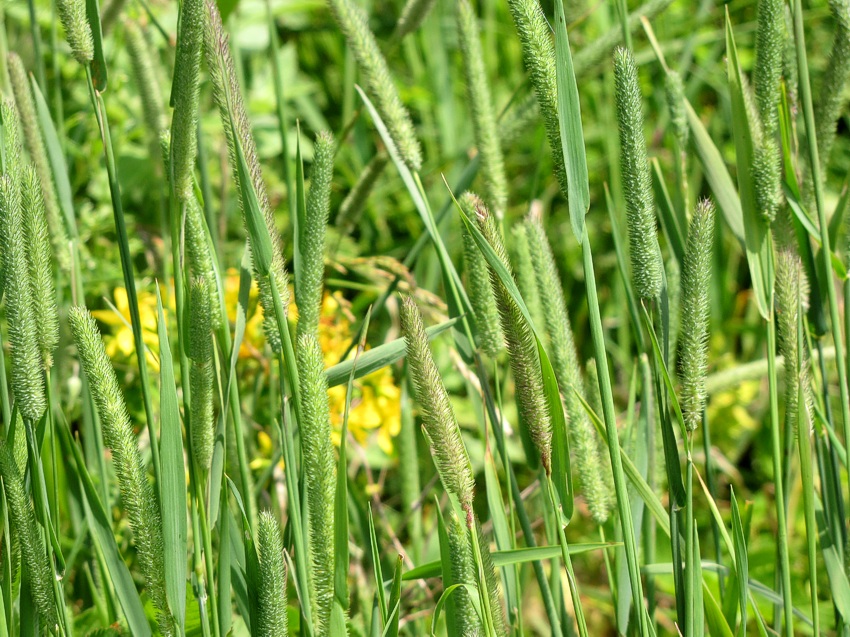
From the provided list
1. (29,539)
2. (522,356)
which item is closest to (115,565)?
(29,539)

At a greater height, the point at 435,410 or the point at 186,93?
the point at 186,93

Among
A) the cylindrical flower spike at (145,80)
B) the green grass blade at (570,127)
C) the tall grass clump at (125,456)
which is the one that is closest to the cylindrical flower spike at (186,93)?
the tall grass clump at (125,456)

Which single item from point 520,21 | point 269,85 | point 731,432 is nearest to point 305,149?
point 269,85

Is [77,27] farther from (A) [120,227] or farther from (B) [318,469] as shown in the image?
(B) [318,469]

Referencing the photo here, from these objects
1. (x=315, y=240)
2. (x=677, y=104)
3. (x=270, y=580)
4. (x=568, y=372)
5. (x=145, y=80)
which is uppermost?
(x=145, y=80)

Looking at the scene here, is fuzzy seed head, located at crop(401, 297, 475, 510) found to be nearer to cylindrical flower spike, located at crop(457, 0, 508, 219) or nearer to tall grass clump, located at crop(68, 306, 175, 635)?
tall grass clump, located at crop(68, 306, 175, 635)

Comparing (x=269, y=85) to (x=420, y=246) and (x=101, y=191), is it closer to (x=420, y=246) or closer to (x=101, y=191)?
(x=101, y=191)

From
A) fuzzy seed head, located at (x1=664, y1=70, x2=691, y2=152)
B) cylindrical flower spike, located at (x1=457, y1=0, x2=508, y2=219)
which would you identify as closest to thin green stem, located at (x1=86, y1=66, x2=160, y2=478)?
cylindrical flower spike, located at (x1=457, y1=0, x2=508, y2=219)
